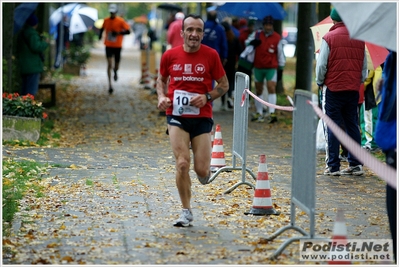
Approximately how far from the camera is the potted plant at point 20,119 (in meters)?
13.1

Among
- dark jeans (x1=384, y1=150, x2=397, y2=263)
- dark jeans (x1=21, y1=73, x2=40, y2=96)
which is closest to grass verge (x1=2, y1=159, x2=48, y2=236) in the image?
dark jeans (x1=384, y1=150, x2=397, y2=263)

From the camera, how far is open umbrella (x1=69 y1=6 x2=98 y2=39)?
84.6ft

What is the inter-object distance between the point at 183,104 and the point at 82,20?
64.3 ft

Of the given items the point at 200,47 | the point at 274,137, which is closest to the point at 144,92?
the point at 274,137

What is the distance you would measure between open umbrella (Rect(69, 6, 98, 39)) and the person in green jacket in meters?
9.23

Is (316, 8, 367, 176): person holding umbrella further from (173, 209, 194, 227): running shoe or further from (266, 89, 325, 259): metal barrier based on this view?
(266, 89, 325, 259): metal barrier

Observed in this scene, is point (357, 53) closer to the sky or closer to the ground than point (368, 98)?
closer to the sky

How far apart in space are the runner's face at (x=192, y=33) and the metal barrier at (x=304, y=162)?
1163 millimetres

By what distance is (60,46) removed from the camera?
32.2m

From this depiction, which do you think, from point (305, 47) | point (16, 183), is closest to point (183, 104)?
point (16, 183)

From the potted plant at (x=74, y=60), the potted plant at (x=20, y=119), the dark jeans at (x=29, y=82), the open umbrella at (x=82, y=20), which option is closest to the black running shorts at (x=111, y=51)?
the open umbrella at (x=82, y=20)

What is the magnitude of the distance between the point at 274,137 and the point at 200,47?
24.2ft

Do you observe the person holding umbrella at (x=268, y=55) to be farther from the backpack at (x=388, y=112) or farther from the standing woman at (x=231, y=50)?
the backpack at (x=388, y=112)

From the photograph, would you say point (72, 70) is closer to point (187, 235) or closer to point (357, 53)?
point (357, 53)
